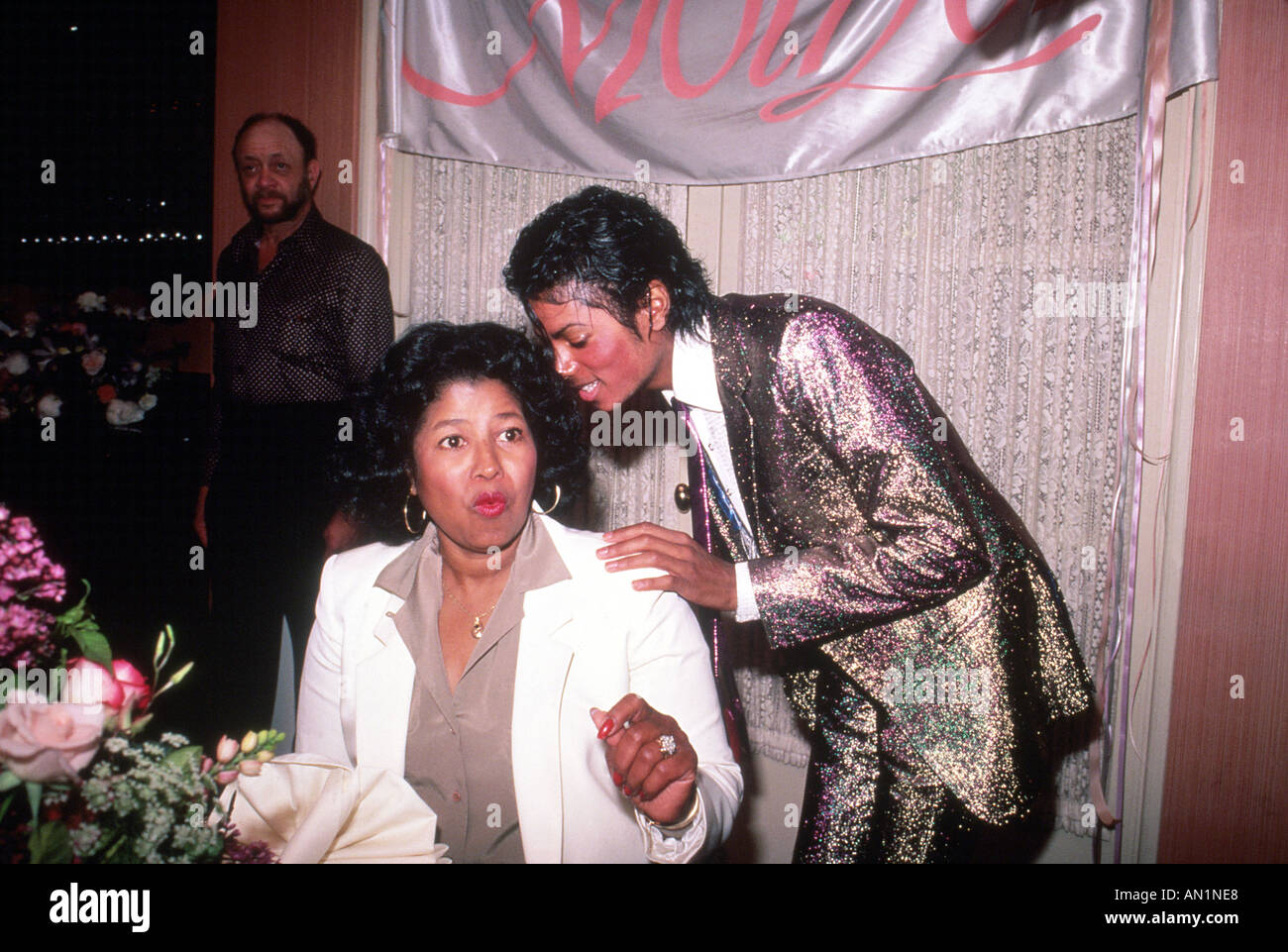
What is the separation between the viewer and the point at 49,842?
0.92 metres

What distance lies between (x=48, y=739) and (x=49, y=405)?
55.9 inches

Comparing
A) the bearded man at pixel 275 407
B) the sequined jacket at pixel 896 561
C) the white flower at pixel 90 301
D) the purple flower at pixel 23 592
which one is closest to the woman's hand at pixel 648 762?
the sequined jacket at pixel 896 561

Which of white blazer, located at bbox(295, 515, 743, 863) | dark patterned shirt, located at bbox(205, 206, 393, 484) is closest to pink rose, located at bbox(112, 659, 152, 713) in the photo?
white blazer, located at bbox(295, 515, 743, 863)

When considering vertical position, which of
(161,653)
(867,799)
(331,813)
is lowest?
(867,799)

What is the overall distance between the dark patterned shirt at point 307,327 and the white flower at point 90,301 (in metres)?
0.28

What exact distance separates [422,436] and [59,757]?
64 centimetres

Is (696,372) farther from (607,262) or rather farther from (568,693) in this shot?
(568,693)

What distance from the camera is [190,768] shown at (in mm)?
947

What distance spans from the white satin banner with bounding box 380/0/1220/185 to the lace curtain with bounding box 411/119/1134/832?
0.11 m

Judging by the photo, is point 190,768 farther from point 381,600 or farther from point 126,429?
point 126,429

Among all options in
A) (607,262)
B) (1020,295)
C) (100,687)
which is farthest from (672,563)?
(1020,295)

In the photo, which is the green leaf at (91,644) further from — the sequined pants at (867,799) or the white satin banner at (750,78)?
the white satin banner at (750,78)
